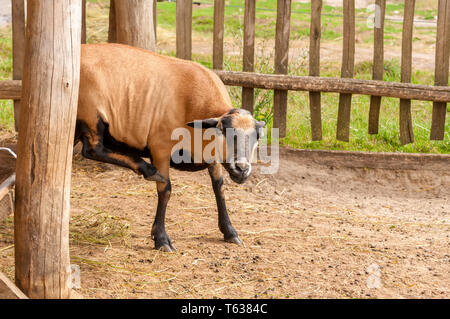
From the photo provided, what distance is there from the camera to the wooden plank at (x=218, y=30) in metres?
6.97

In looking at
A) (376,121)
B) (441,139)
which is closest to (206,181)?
(376,121)

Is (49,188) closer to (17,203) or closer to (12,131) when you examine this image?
(17,203)

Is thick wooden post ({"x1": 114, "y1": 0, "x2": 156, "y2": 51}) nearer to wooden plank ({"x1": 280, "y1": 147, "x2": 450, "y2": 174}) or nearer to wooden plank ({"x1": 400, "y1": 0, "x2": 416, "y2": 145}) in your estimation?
wooden plank ({"x1": 280, "y1": 147, "x2": 450, "y2": 174})

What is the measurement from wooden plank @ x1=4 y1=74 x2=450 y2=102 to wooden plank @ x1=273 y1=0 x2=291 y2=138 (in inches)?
6.3

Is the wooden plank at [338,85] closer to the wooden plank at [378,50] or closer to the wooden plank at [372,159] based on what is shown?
the wooden plank at [378,50]

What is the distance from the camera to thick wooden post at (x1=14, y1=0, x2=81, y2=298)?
3379 millimetres

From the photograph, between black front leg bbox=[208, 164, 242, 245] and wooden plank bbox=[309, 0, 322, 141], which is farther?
wooden plank bbox=[309, 0, 322, 141]

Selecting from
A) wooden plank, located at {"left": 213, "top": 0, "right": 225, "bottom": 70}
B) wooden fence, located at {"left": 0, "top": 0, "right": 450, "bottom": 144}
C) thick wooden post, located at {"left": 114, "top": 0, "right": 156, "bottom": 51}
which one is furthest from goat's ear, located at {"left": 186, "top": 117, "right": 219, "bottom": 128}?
wooden plank, located at {"left": 213, "top": 0, "right": 225, "bottom": 70}

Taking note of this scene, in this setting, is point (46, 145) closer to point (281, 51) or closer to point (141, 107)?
point (141, 107)

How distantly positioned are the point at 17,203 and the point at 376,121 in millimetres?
4736

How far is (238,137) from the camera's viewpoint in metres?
4.36

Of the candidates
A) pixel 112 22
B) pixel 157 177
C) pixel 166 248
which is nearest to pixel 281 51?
pixel 112 22

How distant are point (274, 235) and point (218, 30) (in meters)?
2.74

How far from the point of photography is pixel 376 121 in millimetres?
7191
